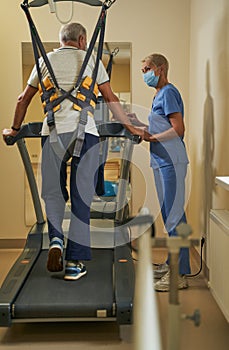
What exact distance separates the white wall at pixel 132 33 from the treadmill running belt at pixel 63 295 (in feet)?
5.34

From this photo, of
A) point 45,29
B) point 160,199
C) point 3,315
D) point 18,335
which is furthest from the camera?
point 45,29

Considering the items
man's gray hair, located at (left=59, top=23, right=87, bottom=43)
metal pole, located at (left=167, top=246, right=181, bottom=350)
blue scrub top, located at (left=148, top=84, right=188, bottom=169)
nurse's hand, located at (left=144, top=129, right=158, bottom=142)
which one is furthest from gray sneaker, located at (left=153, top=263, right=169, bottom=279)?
metal pole, located at (left=167, top=246, right=181, bottom=350)

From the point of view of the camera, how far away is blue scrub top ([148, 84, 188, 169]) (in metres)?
3.47

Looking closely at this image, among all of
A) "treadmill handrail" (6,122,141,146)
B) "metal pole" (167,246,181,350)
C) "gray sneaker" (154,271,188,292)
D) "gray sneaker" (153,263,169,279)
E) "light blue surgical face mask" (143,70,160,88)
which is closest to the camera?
"metal pole" (167,246,181,350)

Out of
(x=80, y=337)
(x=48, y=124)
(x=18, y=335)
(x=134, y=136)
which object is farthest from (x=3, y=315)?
(x=134, y=136)

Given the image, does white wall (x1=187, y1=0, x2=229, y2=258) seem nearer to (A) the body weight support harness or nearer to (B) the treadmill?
(B) the treadmill

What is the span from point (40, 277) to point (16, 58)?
2169mm

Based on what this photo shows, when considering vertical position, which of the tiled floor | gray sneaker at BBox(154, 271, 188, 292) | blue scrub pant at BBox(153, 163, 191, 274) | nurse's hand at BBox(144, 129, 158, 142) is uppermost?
nurse's hand at BBox(144, 129, 158, 142)

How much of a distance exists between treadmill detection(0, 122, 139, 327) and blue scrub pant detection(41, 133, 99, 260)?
0.70ft

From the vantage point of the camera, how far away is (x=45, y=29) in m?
4.54

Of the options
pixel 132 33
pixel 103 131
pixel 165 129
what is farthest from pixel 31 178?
pixel 132 33

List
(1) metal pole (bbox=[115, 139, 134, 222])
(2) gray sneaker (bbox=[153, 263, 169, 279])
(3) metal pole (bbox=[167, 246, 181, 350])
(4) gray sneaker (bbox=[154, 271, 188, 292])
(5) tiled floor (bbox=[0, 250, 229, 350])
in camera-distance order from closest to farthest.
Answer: (3) metal pole (bbox=[167, 246, 181, 350])
(5) tiled floor (bbox=[0, 250, 229, 350])
(4) gray sneaker (bbox=[154, 271, 188, 292])
(2) gray sneaker (bbox=[153, 263, 169, 279])
(1) metal pole (bbox=[115, 139, 134, 222])

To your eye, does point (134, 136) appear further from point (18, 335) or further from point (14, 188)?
point (14, 188)

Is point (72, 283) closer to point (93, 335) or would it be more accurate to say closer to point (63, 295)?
point (63, 295)
